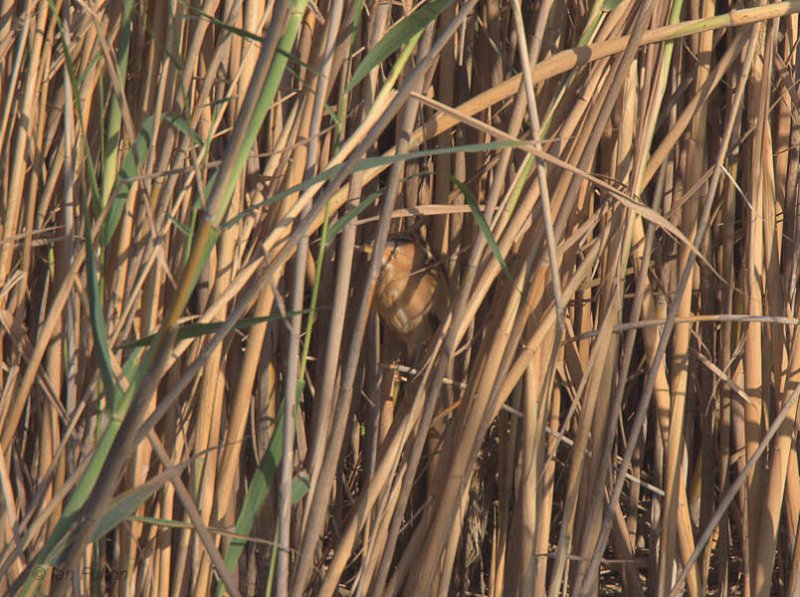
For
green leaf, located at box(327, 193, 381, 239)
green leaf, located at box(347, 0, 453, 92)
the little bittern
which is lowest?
the little bittern

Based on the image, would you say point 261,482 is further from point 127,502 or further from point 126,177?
point 126,177

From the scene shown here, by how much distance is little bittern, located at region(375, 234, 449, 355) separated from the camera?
997mm

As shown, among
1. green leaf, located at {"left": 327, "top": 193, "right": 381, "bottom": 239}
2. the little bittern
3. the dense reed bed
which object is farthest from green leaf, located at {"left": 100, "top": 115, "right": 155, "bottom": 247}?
the little bittern

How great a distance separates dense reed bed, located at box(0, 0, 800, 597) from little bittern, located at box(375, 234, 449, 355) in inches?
0.9

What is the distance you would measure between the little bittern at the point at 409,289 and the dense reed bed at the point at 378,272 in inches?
0.9

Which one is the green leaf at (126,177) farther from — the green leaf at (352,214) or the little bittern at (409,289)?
the little bittern at (409,289)

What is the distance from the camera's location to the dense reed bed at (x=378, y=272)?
2.63 feet

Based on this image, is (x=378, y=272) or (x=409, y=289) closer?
(x=378, y=272)

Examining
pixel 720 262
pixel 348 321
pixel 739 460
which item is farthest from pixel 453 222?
pixel 739 460

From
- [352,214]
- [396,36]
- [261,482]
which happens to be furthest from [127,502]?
[396,36]

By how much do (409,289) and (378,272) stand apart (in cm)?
22

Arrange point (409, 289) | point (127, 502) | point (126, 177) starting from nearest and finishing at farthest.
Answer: point (127, 502)
point (126, 177)
point (409, 289)

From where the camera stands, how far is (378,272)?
→ 79 cm

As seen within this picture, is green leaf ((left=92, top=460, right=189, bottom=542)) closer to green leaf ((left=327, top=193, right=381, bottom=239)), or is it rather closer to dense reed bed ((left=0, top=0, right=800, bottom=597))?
dense reed bed ((left=0, top=0, right=800, bottom=597))
